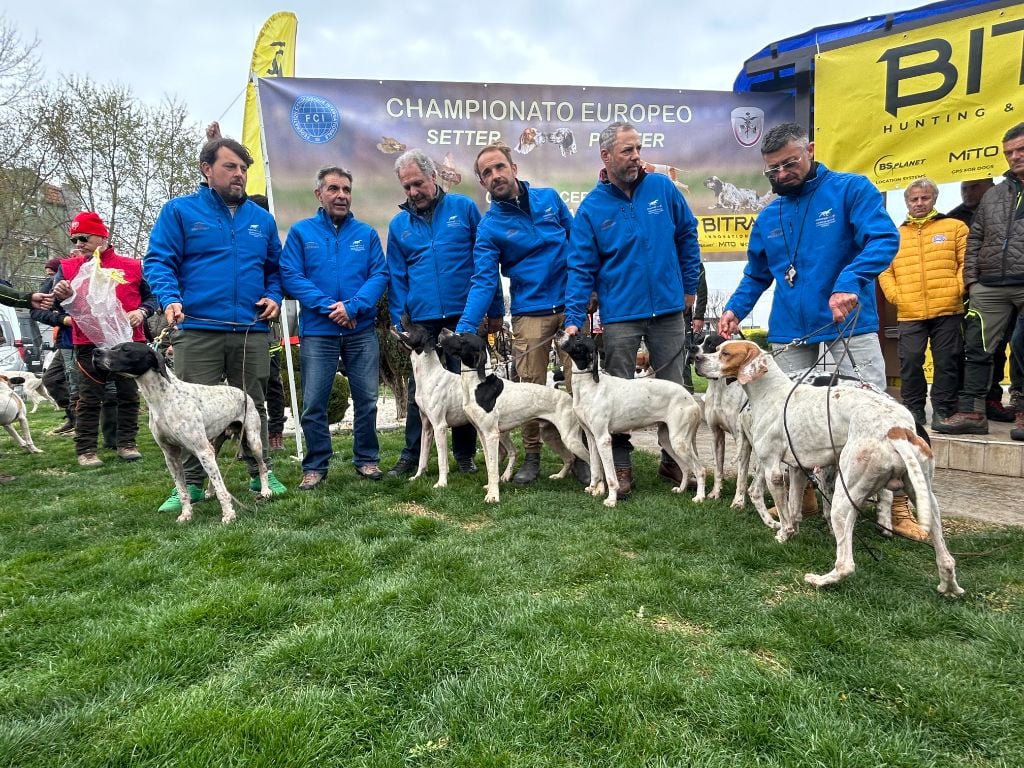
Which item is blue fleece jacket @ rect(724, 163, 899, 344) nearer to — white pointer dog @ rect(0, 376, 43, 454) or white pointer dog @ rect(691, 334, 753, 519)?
white pointer dog @ rect(691, 334, 753, 519)

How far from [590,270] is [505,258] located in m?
0.80

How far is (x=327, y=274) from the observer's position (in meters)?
4.85

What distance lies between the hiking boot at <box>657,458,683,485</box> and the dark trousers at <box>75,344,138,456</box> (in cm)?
589

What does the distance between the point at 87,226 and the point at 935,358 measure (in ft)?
28.7

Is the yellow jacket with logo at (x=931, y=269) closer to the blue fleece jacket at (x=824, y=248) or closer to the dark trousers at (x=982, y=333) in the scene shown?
the dark trousers at (x=982, y=333)

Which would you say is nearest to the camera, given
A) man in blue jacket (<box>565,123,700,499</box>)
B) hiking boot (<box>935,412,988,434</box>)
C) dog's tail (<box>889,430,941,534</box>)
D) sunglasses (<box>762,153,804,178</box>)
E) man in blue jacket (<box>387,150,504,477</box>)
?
dog's tail (<box>889,430,941,534</box>)

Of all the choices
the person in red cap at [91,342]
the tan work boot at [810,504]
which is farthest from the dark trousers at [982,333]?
the person in red cap at [91,342]


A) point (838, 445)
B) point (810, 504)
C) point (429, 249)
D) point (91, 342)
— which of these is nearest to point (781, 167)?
point (838, 445)

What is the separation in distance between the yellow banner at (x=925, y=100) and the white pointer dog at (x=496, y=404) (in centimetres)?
425

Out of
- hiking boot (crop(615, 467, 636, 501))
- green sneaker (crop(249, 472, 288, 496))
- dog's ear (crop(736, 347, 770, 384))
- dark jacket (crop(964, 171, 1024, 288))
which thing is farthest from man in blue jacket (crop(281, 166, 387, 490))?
dark jacket (crop(964, 171, 1024, 288))

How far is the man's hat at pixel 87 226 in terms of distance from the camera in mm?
5371

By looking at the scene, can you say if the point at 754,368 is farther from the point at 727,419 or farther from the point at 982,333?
the point at 982,333

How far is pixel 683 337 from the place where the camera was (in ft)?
15.4

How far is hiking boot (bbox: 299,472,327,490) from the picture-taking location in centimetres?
479
